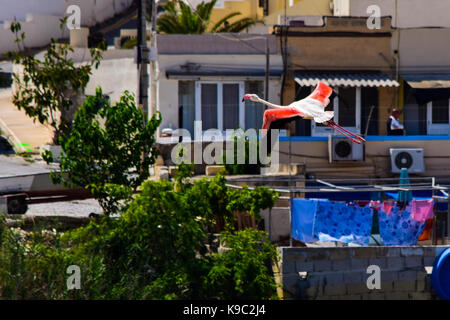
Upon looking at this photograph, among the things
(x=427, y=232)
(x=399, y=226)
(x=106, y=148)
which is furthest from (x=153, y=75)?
(x=427, y=232)

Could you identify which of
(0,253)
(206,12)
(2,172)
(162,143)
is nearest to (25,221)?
(0,253)

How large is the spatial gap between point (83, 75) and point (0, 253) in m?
9.97

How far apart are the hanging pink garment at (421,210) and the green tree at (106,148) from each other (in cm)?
582

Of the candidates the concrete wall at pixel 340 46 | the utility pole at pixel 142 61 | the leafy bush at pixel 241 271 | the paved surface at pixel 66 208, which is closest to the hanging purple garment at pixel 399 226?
the leafy bush at pixel 241 271

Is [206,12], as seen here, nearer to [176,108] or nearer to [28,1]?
[176,108]

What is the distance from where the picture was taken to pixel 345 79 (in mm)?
26312

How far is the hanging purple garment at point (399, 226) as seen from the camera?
1789cm

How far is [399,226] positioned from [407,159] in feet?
16.4

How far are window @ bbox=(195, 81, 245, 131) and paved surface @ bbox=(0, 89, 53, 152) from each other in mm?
5050

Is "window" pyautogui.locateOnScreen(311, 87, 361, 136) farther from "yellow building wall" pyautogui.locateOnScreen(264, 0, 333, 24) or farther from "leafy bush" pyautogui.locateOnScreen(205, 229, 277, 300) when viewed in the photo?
"leafy bush" pyautogui.locateOnScreen(205, 229, 277, 300)

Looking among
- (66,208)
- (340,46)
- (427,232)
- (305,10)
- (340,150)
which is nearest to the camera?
(427,232)

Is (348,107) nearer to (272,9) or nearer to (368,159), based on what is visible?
(368,159)

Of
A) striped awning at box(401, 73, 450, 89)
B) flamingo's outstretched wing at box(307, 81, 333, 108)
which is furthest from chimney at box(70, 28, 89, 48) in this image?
flamingo's outstretched wing at box(307, 81, 333, 108)

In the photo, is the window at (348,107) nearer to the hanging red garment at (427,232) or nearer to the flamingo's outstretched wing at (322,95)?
the hanging red garment at (427,232)
